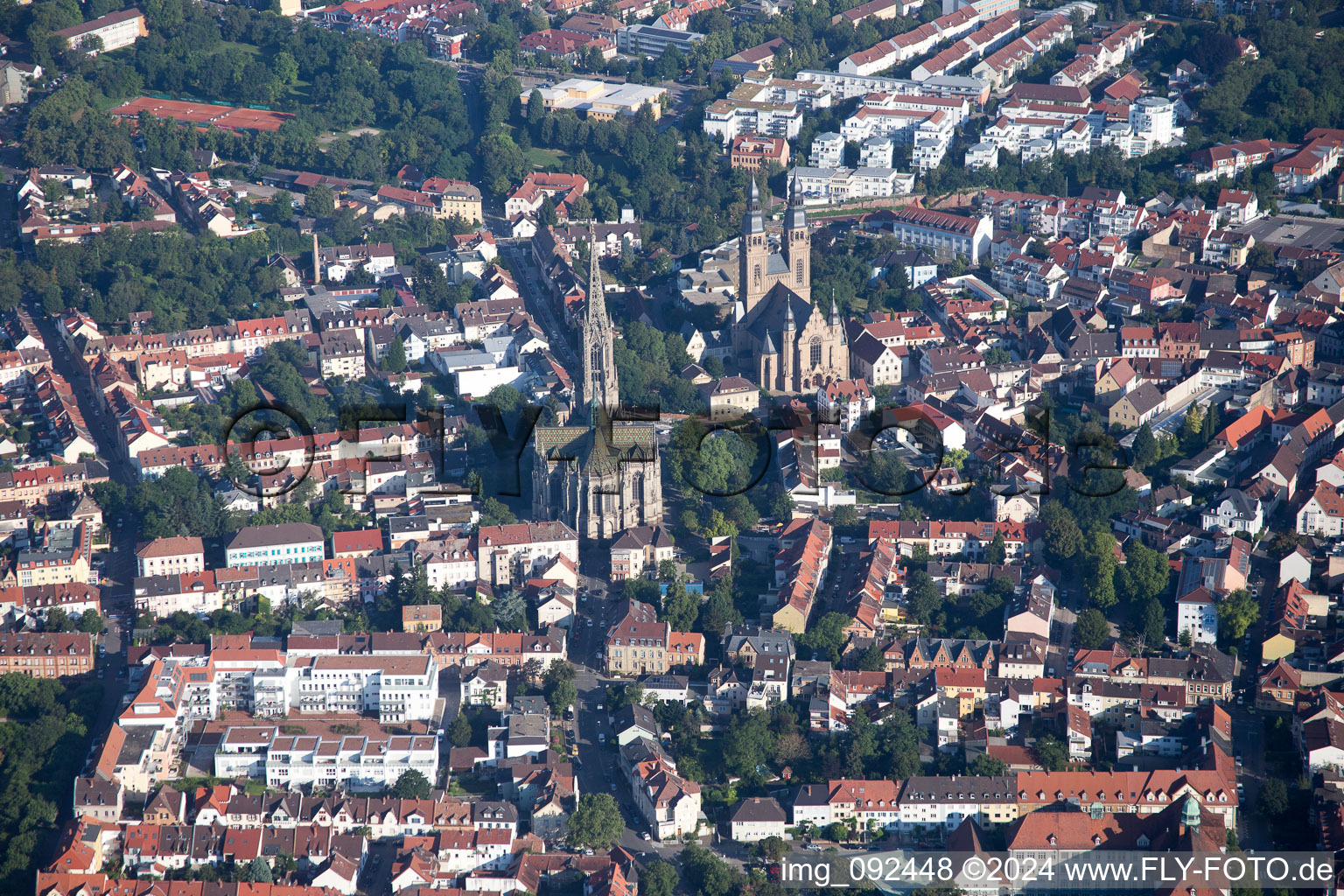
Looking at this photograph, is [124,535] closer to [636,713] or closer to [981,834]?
[636,713]

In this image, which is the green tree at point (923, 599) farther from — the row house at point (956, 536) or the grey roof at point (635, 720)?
the grey roof at point (635, 720)

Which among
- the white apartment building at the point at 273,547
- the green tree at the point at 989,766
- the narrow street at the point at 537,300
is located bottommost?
the narrow street at the point at 537,300

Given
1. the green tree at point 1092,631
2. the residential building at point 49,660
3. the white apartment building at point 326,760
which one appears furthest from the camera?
the green tree at point 1092,631

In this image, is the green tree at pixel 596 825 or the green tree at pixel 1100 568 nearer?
the green tree at pixel 596 825

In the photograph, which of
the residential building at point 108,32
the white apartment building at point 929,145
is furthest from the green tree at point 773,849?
the residential building at point 108,32

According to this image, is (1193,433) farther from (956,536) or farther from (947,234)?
(947,234)

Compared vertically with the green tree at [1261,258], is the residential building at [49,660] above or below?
above

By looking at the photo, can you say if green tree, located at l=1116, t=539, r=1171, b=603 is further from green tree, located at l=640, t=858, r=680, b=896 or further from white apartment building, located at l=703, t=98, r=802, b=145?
white apartment building, located at l=703, t=98, r=802, b=145

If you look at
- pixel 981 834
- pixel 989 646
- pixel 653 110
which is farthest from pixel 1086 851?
pixel 653 110
